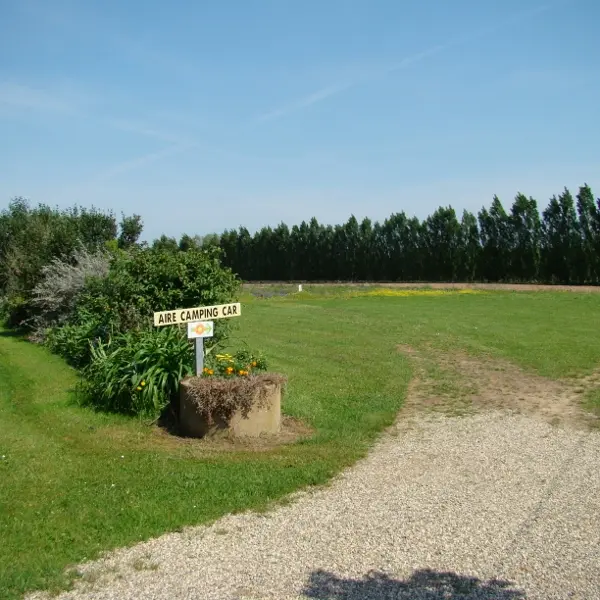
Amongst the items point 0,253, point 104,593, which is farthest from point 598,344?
point 0,253

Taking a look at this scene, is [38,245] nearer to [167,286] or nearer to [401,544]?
[167,286]

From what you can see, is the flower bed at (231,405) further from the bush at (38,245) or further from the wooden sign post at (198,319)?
the bush at (38,245)

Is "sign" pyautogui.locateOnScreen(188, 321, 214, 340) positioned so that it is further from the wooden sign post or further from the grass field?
the grass field

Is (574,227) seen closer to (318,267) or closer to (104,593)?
(318,267)

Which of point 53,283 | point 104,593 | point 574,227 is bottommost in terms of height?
point 104,593

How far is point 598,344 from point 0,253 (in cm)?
1907

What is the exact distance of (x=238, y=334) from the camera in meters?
17.7

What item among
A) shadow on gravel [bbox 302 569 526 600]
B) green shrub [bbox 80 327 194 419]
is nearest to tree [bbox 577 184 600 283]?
green shrub [bbox 80 327 194 419]

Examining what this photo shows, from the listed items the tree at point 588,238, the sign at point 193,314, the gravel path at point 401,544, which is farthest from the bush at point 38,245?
the tree at point 588,238

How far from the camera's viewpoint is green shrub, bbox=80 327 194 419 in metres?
8.32

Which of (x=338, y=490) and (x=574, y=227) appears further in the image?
(x=574, y=227)

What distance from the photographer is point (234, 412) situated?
7.43 m

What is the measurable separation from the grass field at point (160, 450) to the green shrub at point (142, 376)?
31cm

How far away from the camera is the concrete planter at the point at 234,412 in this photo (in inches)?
293
